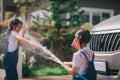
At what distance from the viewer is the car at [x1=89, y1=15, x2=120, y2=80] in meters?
5.57

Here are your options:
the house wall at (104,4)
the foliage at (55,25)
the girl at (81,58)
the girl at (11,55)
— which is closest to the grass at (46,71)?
the foliage at (55,25)

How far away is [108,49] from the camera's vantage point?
5934 millimetres

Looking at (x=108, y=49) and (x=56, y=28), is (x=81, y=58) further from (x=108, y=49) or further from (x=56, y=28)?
(x=56, y=28)

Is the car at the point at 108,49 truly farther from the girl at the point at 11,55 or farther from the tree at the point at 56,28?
the tree at the point at 56,28

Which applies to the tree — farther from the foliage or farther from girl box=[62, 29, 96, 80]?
girl box=[62, 29, 96, 80]

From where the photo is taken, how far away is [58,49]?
1362 cm

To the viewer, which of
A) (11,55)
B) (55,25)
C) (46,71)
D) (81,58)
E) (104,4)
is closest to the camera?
(81,58)

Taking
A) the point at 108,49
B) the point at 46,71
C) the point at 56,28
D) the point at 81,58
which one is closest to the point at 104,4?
the point at 56,28

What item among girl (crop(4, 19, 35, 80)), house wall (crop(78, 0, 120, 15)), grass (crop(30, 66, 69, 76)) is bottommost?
grass (crop(30, 66, 69, 76))

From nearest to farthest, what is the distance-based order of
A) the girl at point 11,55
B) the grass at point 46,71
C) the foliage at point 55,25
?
the girl at point 11,55 < the grass at point 46,71 < the foliage at point 55,25

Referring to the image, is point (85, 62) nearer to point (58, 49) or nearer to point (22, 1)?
Answer: point (58, 49)

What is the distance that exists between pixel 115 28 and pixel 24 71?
6.04 m

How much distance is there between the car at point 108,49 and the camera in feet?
18.3

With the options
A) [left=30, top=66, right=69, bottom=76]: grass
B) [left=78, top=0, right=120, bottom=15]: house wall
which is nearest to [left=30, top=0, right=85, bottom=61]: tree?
[left=30, top=66, right=69, bottom=76]: grass
